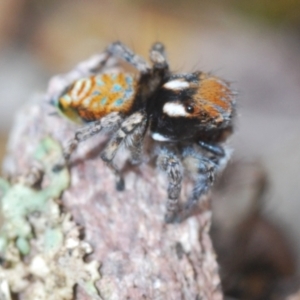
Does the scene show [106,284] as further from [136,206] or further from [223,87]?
[223,87]

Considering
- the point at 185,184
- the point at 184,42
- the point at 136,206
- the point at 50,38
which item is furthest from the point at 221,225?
the point at 50,38

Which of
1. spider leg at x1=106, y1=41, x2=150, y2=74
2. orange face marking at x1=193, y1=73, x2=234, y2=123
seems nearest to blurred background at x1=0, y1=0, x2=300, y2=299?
spider leg at x1=106, y1=41, x2=150, y2=74

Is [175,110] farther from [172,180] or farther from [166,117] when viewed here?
[172,180]

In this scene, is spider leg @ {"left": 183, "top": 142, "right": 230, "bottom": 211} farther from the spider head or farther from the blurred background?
the blurred background

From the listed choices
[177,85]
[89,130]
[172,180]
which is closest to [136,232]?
[172,180]

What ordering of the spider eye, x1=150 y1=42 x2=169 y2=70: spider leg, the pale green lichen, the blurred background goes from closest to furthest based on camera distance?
the pale green lichen
the spider eye
x1=150 y1=42 x2=169 y2=70: spider leg
the blurred background
